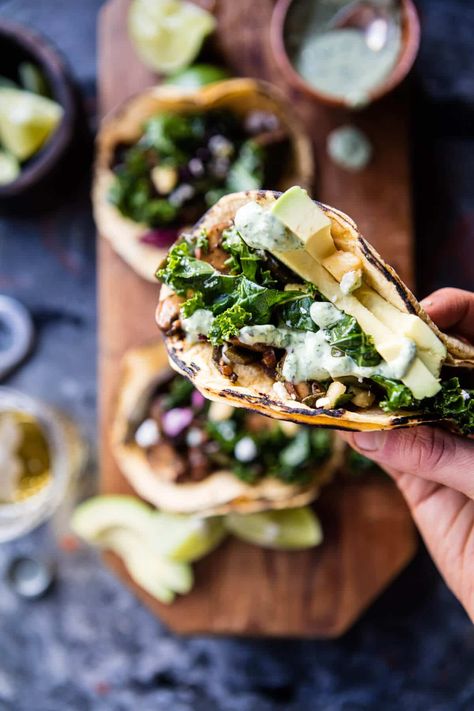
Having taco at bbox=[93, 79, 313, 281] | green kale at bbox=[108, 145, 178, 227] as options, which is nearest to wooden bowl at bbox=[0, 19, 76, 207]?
taco at bbox=[93, 79, 313, 281]

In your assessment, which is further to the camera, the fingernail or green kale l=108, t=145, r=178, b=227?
green kale l=108, t=145, r=178, b=227

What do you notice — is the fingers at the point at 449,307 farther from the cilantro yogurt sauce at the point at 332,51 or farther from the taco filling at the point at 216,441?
the cilantro yogurt sauce at the point at 332,51

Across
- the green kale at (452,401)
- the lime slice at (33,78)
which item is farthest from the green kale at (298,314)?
the lime slice at (33,78)

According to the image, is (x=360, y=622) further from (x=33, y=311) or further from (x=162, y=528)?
(x=33, y=311)

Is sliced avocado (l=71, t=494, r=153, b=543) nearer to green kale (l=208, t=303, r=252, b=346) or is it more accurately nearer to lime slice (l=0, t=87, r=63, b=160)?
lime slice (l=0, t=87, r=63, b=160)

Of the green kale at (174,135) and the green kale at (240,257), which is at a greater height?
the green kale at (240,257)

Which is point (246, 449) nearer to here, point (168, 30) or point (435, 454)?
point (435, 454)
